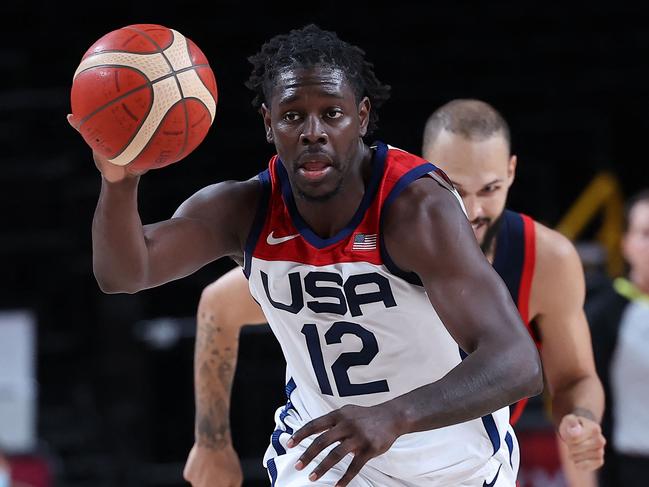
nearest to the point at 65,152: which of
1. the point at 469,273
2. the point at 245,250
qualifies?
the point at 245,250

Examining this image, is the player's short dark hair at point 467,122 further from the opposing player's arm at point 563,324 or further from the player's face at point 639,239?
the player's face at point 639,239

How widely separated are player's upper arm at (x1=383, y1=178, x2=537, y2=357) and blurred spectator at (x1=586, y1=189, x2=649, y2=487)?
2.25 metres

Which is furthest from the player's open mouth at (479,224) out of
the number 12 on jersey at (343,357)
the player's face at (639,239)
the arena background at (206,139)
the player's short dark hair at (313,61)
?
the arena background at (206,139)

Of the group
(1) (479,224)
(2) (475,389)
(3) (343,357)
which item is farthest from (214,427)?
(2) (475,389)

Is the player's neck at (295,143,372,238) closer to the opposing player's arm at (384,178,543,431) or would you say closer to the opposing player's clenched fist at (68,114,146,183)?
the opposing player's arm at (384,178,543,431)

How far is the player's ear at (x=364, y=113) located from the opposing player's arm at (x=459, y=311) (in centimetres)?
25

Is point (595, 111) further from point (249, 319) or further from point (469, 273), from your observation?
point (469, 273)

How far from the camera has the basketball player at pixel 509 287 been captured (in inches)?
148

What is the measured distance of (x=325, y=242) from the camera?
314 cm

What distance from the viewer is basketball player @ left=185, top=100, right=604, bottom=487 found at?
3762 mm

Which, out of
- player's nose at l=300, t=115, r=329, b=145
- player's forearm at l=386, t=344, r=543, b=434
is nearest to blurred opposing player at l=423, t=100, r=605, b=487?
player's nose at l=300, t=115, r=329, b=145

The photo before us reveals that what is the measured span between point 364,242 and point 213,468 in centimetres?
108

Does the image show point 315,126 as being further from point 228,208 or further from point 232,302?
point 232,302

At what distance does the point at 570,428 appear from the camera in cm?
358
